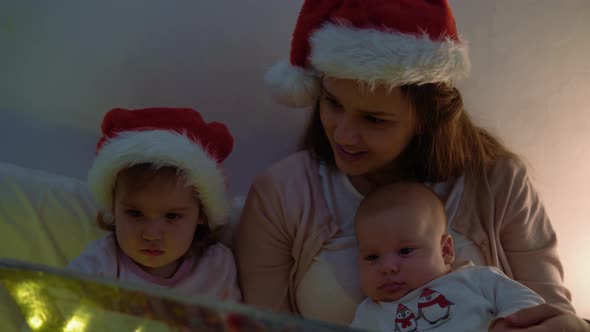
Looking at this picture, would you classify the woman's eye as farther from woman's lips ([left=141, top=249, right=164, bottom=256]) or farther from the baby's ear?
woman's lips ([left=141, top=249, right=164, bottom=256])

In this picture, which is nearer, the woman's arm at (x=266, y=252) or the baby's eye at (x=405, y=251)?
the baby's eye at (x=405, y=251)

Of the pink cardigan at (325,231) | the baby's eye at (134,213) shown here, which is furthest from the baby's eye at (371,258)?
the baby's eye at (134,213)

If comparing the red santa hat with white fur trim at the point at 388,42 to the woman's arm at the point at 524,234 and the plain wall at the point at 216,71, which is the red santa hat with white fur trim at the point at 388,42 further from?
the plain wall at the point at 216,71

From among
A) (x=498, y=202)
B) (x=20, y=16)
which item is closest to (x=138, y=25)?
(x=20, y=16)

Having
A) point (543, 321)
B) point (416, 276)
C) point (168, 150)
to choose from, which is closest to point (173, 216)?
point (168, 150)

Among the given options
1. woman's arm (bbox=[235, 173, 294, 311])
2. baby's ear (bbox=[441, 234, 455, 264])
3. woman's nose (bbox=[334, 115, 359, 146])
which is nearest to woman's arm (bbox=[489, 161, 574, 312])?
baby's ear (bbox=[441, 234, 455, 264])

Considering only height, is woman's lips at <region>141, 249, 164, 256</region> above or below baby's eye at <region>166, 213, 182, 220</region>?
below

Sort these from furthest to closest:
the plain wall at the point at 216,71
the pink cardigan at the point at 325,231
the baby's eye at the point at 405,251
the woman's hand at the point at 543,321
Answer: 1. the plain wall at the point at 216,71
2. the pink cardigan at the point at 325,231
3. the baby's eye at the point at 405,251
4. the woman's hand at the point at 543,321

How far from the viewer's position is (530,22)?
1693 mm

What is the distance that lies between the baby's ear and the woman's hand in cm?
26

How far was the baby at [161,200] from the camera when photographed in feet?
4.38

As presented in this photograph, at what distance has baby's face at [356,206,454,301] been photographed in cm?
129

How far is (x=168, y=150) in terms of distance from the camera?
1327 millimetres

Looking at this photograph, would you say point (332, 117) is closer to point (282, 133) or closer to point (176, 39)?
point (282, 133)
